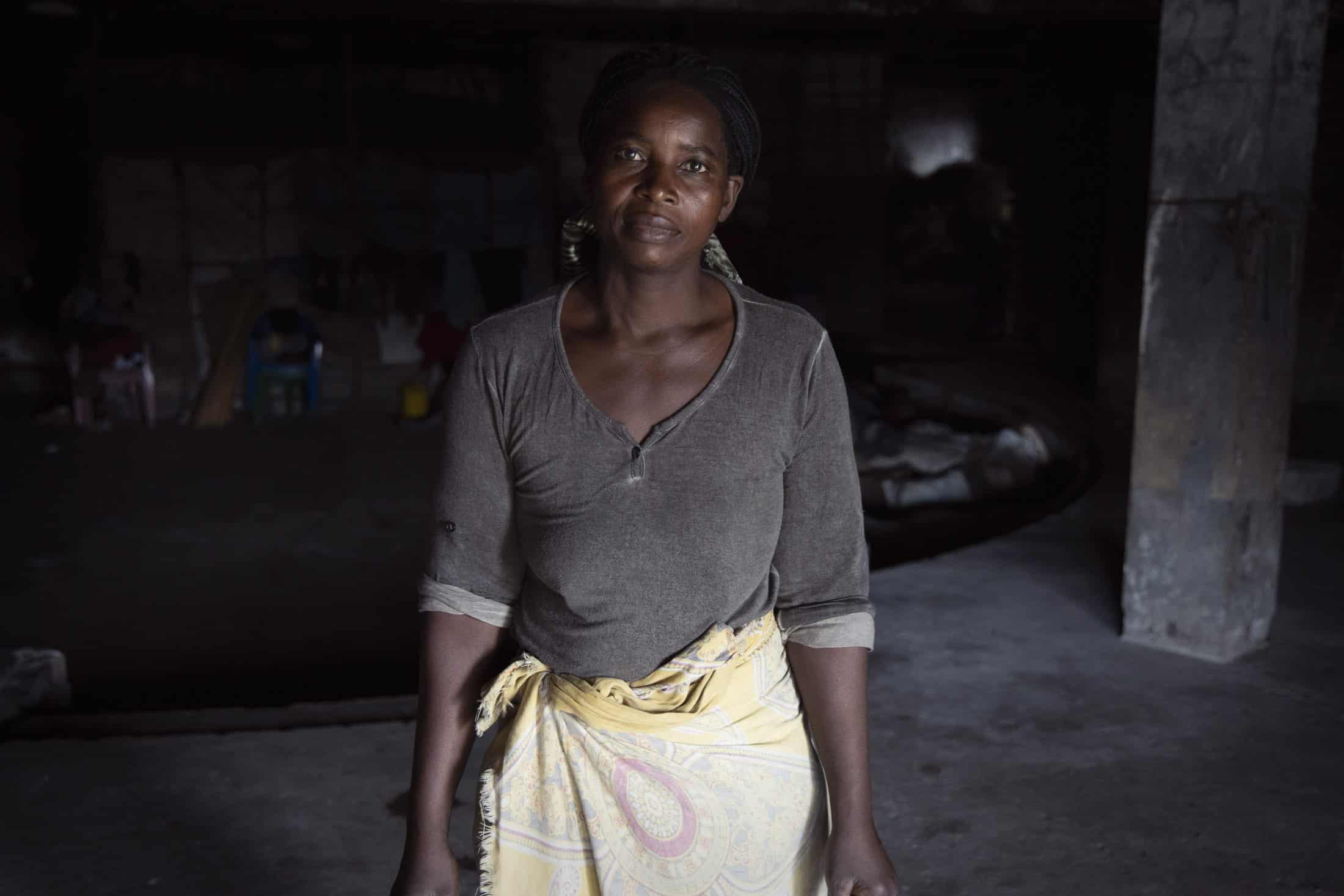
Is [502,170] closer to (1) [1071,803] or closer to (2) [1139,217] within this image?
(2) [1139,217]

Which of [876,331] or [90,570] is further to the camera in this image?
[876,331]

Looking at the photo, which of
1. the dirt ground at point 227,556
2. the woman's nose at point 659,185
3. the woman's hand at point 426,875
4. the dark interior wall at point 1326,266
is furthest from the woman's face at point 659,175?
the dark interior wall at point 1326,266

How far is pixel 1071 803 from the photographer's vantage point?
2.71 m

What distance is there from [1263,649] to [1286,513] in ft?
7.44

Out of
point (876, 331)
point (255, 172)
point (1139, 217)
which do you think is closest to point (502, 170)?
point (255, 172)

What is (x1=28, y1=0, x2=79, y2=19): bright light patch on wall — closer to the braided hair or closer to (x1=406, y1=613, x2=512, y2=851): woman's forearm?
the braided hair

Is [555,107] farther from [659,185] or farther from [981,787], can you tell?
[659,185]

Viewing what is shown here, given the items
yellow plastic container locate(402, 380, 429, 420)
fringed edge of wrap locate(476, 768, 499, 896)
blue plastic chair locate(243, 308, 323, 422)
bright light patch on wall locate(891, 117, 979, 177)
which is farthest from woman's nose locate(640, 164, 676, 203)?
bright light patch on wall locate(891, 117, 979, 177)

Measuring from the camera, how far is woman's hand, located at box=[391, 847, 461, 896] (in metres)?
1.36

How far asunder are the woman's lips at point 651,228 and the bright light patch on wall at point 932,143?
13.5 meters

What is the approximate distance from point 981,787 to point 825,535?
5.62 ft

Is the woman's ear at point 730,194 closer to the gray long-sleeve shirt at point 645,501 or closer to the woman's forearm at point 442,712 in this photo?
the gray long-sleeve shirt at point 645,501

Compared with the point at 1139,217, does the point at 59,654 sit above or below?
below

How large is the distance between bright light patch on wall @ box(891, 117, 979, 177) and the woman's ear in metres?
13.3
